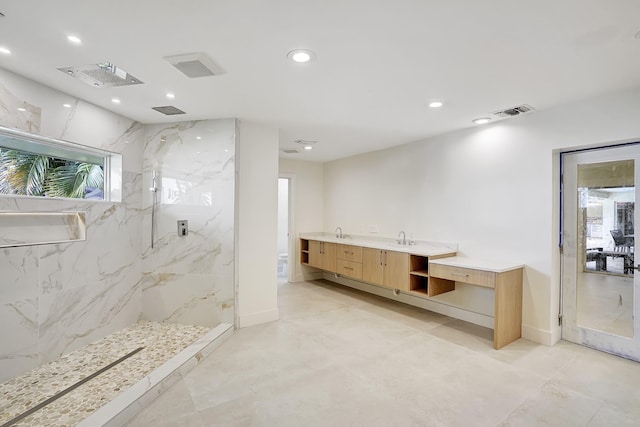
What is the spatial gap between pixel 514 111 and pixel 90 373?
15.6 ft

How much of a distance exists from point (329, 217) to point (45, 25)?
5.05 meters

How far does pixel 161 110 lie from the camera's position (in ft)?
10.9

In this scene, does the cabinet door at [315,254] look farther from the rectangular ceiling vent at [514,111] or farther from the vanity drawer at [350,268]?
the rectangular ceiling vent at [514,111]

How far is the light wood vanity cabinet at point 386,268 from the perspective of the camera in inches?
162

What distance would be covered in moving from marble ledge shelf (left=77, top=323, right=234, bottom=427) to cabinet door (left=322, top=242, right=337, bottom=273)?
2449 mm

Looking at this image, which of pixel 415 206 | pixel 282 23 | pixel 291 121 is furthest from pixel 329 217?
pixel 282 23

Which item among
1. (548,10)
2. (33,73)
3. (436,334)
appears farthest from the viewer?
(436,334)

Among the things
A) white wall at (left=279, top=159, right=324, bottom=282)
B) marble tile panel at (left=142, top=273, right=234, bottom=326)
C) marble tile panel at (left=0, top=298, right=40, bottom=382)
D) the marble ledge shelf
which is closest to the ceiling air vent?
marble tile panel at (left=142, top=273, right=234, bottom=326)

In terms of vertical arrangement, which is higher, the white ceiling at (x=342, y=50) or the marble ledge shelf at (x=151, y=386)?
the white ceiling at (x=342, y=50)

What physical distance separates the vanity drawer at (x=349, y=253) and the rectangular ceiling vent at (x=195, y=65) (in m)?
3.29

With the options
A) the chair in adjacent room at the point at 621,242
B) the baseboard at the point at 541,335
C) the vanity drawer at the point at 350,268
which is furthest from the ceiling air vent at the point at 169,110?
the chair in adjacent room at the point at 621,242

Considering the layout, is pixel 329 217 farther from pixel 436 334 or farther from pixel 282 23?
pixel 282 23

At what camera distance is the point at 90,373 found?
8.56 feet

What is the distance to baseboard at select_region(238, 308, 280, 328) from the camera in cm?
374
